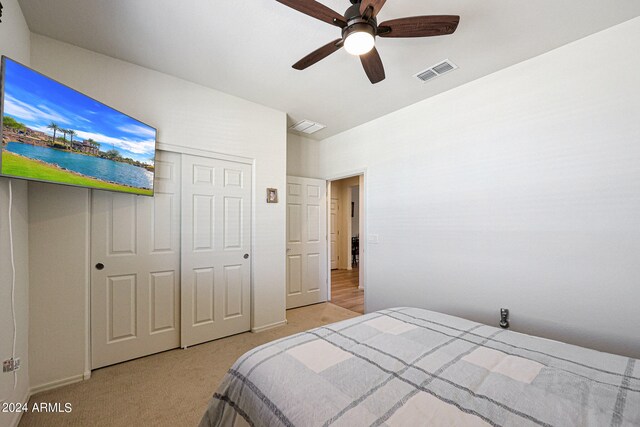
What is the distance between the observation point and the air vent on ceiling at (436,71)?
240cm

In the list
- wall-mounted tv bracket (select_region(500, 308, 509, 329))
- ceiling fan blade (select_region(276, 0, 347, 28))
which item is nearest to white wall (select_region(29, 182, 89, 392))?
ceiling fan blade (select_region(276, 0, 347, 28))

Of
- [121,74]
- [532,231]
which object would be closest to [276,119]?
[121,74]

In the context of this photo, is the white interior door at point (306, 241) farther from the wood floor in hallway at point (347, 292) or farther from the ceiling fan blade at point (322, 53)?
the ceiling fan blade at point (322, 53)

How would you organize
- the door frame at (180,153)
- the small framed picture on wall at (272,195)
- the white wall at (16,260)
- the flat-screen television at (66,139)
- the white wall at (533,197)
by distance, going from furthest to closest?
the small framed picture on wall at (272,195) < the door frame at (180,153) < the white wall at (533,197) < the white wall at (16,260) < the flat-screen television at (66,139)

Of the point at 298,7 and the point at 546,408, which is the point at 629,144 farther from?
the point at 298,7

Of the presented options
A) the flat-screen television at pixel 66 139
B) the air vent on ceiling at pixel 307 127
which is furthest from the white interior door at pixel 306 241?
the flat-screen television at pixel 66 139

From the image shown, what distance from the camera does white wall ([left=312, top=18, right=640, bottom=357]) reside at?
1916mm

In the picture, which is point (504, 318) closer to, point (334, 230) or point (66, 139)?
point (66, 139)

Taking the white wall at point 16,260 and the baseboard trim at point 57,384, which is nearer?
Answer: the white wall at point 16,260

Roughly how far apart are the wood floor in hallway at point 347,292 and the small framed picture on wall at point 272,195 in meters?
1.93

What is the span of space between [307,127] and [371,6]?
8.08 ft

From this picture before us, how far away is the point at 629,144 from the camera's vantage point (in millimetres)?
1892

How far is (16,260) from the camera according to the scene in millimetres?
1726

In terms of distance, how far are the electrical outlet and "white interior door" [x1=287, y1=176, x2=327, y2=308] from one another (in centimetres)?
266
